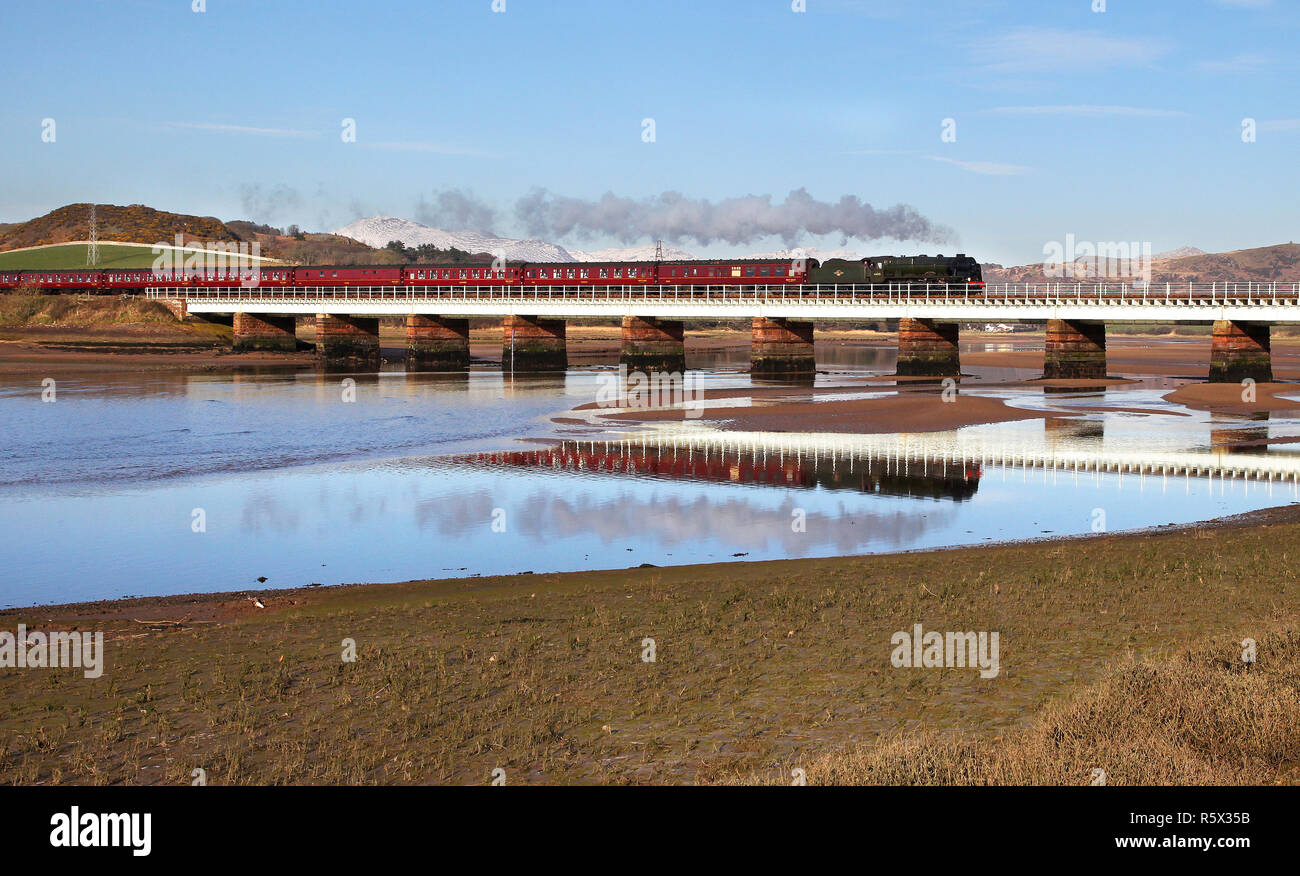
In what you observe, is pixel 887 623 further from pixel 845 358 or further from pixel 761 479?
pixel 845 358

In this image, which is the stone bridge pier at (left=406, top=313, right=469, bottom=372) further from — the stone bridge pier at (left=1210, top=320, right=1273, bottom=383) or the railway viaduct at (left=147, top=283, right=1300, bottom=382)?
the stone bridge pier at (left=1210, top=320, right=1273, bottom=383)

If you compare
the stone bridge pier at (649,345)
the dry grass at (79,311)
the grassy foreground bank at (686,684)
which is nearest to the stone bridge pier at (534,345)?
the stone bridge pier at (649,345)

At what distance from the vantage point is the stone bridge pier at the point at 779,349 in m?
77.5

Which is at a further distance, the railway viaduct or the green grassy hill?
the green grassy hill

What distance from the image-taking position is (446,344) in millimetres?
90688

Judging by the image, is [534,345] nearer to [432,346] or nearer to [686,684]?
[432,346]

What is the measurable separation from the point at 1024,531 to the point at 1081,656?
444 inches

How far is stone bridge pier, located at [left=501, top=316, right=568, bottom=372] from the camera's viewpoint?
86.1 meters

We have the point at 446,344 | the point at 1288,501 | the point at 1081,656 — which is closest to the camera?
the point at 1081,656

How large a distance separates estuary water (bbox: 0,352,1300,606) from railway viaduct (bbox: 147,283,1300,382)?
13997 mm

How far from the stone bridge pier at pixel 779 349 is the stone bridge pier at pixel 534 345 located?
16.8m

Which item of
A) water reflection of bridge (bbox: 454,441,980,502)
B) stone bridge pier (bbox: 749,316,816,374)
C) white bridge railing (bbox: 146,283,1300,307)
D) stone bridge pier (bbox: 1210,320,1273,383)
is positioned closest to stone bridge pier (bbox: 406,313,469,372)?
white bridge railing (bbox: 146,283,1300,307)

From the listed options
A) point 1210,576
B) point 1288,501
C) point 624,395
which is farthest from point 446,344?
point 1210,576

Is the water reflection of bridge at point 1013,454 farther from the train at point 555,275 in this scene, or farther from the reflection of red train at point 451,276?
the reflection of red train at point 451,276
